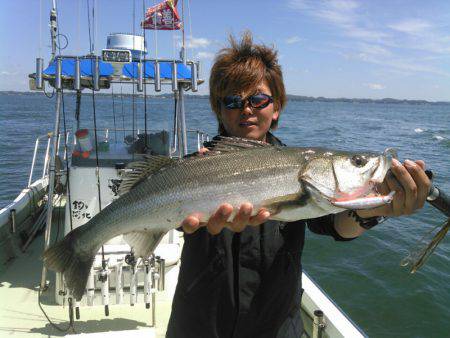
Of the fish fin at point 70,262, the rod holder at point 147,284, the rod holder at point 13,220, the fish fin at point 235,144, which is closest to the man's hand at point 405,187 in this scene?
the fish fin at point 235,144

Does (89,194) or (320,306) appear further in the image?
(89,194)

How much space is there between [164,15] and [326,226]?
5285 mm

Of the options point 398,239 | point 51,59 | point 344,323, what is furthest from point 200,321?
point 398,239

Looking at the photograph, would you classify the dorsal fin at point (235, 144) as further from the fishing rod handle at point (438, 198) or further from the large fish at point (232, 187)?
the fishing rod handle at point (438, 198)

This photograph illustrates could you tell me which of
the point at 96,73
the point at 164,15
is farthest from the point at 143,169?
the point at 164,15

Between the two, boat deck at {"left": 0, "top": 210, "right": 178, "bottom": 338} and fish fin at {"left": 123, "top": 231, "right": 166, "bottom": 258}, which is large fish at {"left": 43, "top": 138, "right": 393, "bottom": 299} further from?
boat deck at {"left": 0, "top": 210, "right": 178, "bottom": 338}

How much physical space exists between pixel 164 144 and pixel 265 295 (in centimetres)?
421

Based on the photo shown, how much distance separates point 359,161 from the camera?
2598mm

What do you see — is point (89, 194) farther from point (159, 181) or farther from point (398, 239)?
point (398, 239)

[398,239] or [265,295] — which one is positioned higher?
[265,295]

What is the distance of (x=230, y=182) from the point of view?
2.52 m

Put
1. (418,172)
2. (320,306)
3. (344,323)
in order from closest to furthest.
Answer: (418,172) < (344,323) < (320,306)

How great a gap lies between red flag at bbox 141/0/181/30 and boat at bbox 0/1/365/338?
46.8 inches

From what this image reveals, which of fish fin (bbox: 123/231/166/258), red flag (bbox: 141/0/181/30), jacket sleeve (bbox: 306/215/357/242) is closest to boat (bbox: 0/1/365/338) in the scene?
red flag (bbox: 141/0/181/30)
